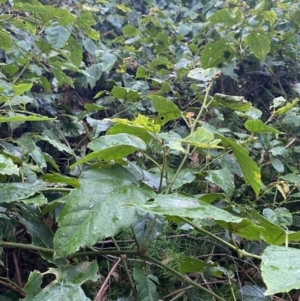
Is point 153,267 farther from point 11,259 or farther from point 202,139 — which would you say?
point 202,139

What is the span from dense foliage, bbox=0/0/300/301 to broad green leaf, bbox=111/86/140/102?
0.5 inches

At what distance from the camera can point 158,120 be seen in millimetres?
988

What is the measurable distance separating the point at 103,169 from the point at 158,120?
26 centimetres

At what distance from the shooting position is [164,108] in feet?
3.18

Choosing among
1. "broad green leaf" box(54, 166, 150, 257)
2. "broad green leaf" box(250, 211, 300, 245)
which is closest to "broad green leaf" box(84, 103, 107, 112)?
"broad green leaf" box(54, 166, 150, 257)

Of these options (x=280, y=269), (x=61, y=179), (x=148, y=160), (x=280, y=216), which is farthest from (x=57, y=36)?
(x=280, y=269)

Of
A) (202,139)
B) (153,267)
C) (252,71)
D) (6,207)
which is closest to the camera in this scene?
(202,139)

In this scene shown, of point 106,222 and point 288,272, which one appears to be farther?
point 106,222

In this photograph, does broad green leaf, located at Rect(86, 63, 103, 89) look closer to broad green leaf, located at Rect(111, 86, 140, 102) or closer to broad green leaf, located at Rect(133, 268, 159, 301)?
broad green leaf, located at Rect(111, 86, 140, 102)

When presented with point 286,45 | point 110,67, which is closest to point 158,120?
point 110,67

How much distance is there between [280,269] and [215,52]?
5.02 ft

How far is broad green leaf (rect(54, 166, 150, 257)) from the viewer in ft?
2.07

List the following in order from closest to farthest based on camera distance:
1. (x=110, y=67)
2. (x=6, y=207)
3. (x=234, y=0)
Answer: (x=6, y=207) → (x=110, y=67) → (x=234, y=0)

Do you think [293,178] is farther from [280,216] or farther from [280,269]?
[280,269]
